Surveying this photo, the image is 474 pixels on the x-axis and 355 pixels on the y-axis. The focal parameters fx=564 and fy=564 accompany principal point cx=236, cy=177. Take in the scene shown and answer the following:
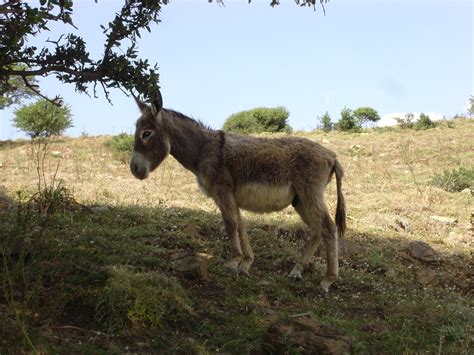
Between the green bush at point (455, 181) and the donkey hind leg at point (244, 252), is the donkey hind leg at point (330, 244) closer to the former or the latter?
the donkey hind leg at point (244, 252)

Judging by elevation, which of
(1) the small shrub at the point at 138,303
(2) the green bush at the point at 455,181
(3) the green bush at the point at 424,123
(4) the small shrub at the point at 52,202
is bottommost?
(1) the small shrub at the point at 138,303

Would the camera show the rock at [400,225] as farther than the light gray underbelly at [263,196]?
Yes

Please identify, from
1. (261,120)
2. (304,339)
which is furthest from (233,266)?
(261,120)

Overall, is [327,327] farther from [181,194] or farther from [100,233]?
[181,194]

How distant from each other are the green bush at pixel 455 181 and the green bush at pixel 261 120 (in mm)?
8002

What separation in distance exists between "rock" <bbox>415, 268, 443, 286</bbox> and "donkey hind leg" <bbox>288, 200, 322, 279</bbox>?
1417mm

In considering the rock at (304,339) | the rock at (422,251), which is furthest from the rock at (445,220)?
the rock at (304,339)

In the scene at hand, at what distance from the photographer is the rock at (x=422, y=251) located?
8.02 m

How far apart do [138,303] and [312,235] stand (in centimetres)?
290

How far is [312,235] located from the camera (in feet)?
23.1

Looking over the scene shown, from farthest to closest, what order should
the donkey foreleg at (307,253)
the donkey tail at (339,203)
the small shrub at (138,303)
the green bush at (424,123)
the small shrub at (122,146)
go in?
the green bush at (424,123)
the small shrub at (122,146)
the donkey tail at (339,203)
the donkey foreleg at (307,253)
the small shrub at (138,303)

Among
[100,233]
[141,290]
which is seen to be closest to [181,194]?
[100,233]

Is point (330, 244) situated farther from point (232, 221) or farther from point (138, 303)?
point (138, 303)

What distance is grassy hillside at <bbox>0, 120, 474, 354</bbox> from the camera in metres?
4.56
